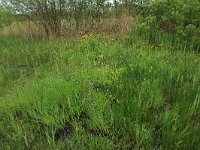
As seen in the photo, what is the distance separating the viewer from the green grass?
11.4 ft

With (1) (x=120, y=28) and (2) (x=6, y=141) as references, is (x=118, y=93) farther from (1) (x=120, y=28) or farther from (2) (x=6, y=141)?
(1) (x=120, y=28)

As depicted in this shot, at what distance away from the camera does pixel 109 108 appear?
3.93m

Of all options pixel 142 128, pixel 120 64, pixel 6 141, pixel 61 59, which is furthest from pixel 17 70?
pixel 142 128

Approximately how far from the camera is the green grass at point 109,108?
3.46 metres

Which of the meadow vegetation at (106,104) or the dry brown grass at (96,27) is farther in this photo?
the dry brown grass at (96,27)

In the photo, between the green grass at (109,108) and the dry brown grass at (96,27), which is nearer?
the green grass at (109,108)

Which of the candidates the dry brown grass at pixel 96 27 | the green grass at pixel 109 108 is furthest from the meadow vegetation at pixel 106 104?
the dry brown grass at pixel 96 27

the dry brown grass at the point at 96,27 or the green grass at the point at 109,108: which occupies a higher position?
the dry brown grass at the point at 96,27

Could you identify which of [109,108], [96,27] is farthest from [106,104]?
[96,27]

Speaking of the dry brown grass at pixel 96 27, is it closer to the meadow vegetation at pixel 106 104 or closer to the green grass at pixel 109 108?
the meadow vegetation at pixel 106 104

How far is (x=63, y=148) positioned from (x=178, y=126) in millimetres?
1406

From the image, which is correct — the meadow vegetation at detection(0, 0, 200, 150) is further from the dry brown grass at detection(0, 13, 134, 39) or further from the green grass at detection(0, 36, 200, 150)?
the dry brown grass at detection(0, 13, 134, 39)

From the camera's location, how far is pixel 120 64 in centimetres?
569

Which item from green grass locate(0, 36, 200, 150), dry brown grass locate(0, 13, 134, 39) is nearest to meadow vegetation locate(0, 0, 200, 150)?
green grass locate(0, 36, 200, 150)
